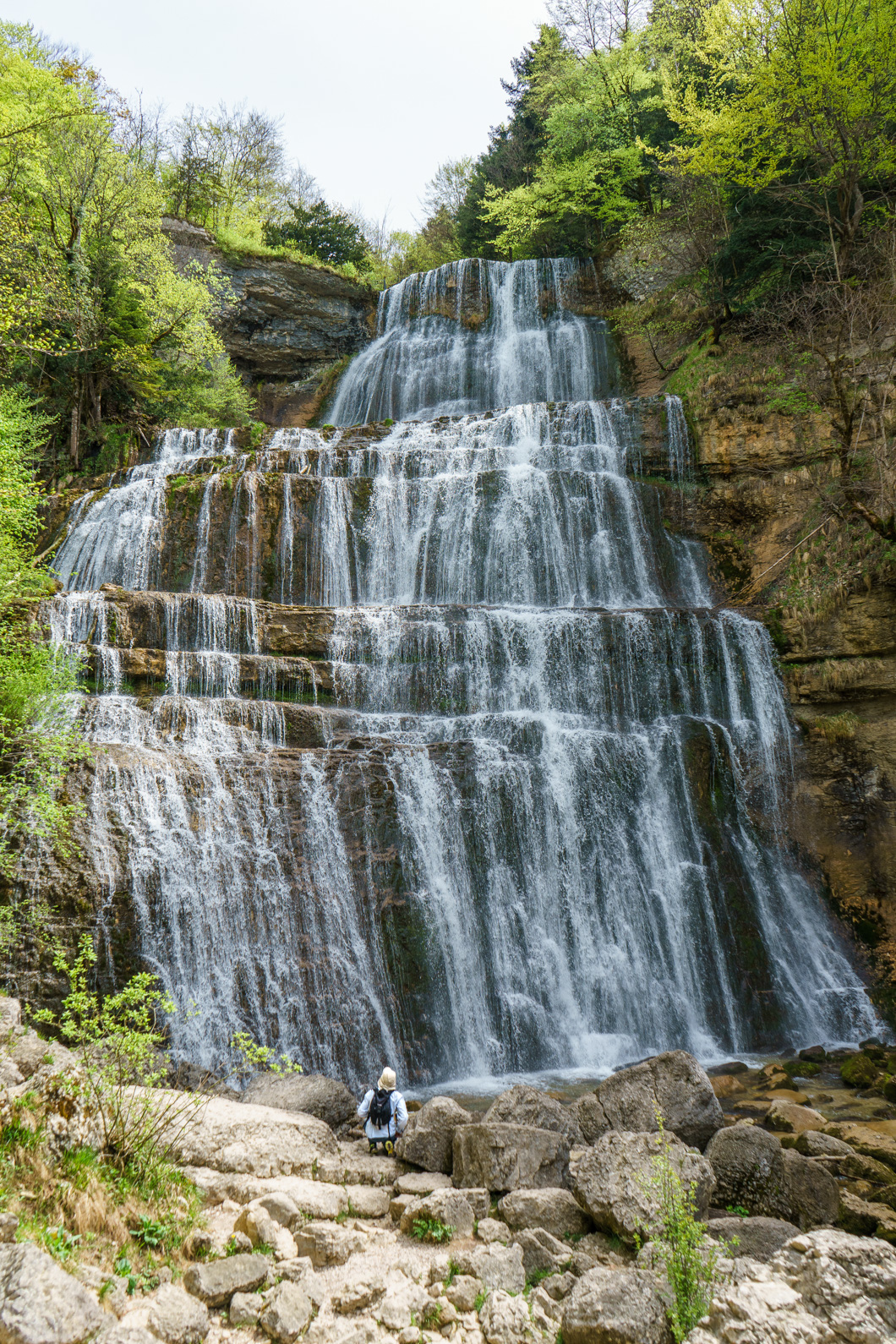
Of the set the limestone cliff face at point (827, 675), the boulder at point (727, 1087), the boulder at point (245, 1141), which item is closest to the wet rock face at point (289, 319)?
the limestone cliff face at point (827, 675)

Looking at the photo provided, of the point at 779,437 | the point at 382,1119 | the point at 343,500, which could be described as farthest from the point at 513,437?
the point at 382,1119

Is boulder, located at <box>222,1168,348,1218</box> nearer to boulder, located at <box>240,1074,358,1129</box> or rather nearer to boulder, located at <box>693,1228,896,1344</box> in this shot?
boulder, located at <box>240,1074,358,1129</box>

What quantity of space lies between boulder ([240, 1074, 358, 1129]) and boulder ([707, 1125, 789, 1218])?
3.62 m

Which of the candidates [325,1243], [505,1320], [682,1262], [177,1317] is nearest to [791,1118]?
[682,1262]

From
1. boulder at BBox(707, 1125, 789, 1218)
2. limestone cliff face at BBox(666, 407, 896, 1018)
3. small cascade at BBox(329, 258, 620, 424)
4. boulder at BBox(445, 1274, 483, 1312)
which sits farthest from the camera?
small cascade at BBox(329, 258, 620, 424)

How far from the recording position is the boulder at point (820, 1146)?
6.64 m

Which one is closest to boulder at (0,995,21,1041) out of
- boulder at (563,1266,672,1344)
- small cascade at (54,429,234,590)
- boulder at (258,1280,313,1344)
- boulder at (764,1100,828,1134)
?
boulder at (258,1280,313,1344)

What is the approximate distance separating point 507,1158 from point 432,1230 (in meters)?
0.95

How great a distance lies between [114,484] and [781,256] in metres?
18.0

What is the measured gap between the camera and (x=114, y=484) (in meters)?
20.2

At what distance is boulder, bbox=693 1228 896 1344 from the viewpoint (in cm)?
358

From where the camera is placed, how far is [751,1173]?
5.86 m

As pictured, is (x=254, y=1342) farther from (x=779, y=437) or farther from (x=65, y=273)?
(x=65, y=273)

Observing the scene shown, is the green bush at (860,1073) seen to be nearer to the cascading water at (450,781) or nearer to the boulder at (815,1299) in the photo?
the cascading water at (450,781)
